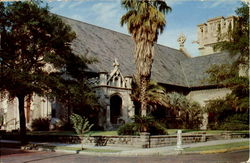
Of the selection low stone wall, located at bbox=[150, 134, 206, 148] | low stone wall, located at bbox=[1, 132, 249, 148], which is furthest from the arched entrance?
low stone wall, located at bbox=[150, 134, 206, 148]

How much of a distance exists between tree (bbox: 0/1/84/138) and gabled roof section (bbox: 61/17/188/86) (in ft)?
31.6

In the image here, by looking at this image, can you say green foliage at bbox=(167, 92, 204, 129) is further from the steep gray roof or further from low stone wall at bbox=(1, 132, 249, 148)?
low stone wall at bbox=(1, 132, 249, 148)

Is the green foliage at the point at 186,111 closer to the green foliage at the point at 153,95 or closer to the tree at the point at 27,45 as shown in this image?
the green foliage at the point at 153,95

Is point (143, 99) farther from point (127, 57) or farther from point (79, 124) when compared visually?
point (127, 57)

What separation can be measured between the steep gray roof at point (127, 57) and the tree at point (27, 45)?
9482 mm

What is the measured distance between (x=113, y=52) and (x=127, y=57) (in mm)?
2028

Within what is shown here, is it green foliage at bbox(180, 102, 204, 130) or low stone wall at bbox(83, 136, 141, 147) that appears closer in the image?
low stone wall at bbox(83, 136, 141, 147)

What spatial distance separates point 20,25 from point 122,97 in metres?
Answer: 13.4

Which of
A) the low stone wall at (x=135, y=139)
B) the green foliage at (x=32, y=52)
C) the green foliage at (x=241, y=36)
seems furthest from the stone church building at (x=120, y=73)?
the green foliage at (x=32, y=52)

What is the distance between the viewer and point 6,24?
20359 mm

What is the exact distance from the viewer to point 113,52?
122 ft

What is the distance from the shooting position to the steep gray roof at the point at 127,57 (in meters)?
34.1

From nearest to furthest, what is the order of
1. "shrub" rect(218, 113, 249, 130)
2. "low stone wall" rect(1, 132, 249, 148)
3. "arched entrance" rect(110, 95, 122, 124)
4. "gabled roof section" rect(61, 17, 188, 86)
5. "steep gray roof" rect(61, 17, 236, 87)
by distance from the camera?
"low stone wall" rect(1, 132, 249, 148) < "shrub" rect(218, 113, 249, 130) < "arched entrance" rect(110, 95, 122, 124) < "gabled roof section" rect(61, 17, 188, 86) < "steep gray roof" rect(61, 17, 236, 87)

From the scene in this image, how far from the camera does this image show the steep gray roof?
34.1 meters
